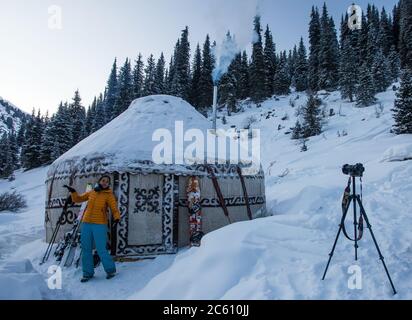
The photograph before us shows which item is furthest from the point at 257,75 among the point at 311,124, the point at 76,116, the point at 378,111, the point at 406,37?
the point at 76,116

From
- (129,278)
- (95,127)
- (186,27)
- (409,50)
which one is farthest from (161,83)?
(129,278)

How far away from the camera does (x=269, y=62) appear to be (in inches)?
1460

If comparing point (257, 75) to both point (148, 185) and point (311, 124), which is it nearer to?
point (311, 124)

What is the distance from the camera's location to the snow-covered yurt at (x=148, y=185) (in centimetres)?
594

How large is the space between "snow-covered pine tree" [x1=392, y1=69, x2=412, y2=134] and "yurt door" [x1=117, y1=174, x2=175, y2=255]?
37.8 ft

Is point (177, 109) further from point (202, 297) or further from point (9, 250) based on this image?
point (202, 297)

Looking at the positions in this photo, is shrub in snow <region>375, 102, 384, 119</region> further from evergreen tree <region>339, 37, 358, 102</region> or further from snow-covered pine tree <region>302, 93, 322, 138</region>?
evergreen tree <region>339, 37, 358, 102</region>

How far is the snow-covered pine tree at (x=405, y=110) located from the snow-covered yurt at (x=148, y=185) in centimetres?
922

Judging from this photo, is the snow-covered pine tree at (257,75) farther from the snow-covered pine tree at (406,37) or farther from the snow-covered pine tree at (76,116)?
the snow-covered pine tree at (76,116)

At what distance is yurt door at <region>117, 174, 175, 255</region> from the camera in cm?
587

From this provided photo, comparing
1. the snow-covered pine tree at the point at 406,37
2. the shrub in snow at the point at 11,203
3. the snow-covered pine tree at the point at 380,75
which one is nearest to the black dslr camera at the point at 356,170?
the shrub in snow at the point at 11,203

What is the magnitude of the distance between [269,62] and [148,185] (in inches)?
1323

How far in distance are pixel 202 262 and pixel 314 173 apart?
8.16 metres

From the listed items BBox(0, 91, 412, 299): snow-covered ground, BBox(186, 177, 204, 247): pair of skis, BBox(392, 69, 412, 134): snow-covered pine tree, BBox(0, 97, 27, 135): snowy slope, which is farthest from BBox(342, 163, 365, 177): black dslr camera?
BBox(0, 97, 27, 135): snowy slope
